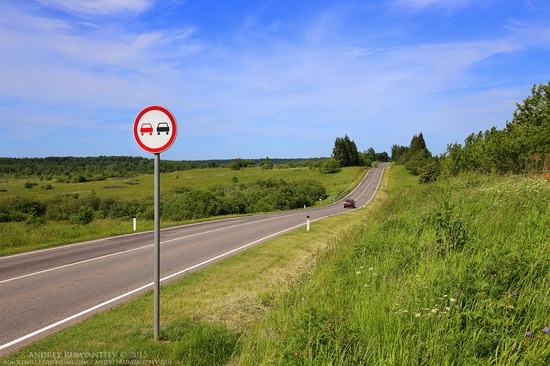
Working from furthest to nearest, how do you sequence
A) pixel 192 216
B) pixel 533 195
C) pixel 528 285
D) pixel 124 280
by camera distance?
1. pixel 192 216
2. pixel 124 280
3. pixel 533 195
4. pixel 528 285

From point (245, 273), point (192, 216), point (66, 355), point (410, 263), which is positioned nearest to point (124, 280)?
point (245, 273)

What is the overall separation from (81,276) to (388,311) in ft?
28.6

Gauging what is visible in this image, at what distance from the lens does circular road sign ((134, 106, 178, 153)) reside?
16.8ft

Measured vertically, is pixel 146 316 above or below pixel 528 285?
below

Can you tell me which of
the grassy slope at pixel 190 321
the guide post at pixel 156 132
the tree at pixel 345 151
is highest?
the tree at pixel 345 151

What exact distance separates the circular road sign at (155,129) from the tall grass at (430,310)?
2803 mm

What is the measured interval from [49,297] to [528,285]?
8719 mm

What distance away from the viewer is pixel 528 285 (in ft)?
13.6

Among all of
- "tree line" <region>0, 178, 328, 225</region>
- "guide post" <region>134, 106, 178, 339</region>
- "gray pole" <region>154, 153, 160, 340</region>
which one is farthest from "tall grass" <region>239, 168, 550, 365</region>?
"tree line" <region>0, 178, 328, 225</region>

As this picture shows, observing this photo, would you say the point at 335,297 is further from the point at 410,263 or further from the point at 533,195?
the point at 533,195

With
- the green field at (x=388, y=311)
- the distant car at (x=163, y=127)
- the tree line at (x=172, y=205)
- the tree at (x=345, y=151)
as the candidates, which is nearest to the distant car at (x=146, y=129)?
the distant car at (x=163, y=127)

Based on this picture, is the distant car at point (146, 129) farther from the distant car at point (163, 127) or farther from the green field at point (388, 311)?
the green field at point (388, 311)

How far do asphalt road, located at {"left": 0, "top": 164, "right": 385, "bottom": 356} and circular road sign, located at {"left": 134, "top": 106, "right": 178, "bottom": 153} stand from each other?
3.55 metres

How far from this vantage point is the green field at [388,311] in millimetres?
3500
